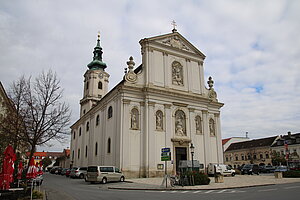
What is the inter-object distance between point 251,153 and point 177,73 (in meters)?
44.4

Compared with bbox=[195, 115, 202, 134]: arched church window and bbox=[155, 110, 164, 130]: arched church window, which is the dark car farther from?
bbox=[155, 110, 164, 130]: arched church window

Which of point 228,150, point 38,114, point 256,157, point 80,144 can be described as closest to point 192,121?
point 38,114

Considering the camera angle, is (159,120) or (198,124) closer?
(159,120)

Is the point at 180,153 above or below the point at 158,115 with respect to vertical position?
below

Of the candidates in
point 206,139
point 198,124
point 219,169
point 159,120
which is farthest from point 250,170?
point 159,120

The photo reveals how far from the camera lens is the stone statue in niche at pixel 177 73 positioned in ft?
107

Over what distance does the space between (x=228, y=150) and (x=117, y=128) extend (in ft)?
182

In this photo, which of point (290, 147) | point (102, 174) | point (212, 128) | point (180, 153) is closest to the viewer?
point (102, 174)

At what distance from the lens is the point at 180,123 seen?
1222 inches

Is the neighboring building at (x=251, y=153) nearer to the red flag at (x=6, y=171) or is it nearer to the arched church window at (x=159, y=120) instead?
the arched church window at (x=159, y=120)

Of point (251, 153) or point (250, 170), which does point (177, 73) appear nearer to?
point (250, 170)

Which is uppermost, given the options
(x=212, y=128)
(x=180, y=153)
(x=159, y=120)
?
(x=159, y=120)

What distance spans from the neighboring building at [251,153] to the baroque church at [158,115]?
35.8m

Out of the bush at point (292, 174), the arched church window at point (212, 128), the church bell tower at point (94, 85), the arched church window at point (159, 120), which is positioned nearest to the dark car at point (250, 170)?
the arched church window at point (212, 128)
